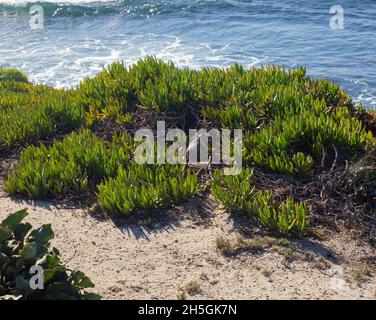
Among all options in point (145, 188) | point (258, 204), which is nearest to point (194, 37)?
point (145, 188)

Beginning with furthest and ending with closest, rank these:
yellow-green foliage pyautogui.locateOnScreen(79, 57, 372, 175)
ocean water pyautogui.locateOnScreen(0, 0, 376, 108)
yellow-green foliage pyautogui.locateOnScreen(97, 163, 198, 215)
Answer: ocean water pyautogui.locateOnScreen(0, 0, 376, 108) → yellow-green foliage pyautogui.locateOnScreen(79, 57, 372, 175) → yellow-green foliage pyautogui.locateOnScreen(97, 163, 198, 215)

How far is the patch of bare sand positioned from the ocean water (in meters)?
8.56

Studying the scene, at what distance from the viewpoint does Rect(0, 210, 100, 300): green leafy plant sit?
4.05 m

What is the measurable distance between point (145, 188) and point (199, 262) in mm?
1357

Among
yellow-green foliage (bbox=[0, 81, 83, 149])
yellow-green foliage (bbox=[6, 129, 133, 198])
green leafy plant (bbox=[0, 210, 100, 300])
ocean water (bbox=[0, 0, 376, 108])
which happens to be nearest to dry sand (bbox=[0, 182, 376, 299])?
yellow-green foliage (bbox=[6, 129, 133, 198])

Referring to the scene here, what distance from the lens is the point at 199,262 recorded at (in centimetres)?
533

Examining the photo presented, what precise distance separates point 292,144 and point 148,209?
2036 mm

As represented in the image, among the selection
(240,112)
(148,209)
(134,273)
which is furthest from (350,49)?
(134,273)

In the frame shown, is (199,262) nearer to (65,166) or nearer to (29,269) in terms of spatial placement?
(29,269)

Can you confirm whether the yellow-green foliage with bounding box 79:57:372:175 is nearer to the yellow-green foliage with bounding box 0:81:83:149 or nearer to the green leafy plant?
the yellow-green foliage with bounding box 0:81:83:149

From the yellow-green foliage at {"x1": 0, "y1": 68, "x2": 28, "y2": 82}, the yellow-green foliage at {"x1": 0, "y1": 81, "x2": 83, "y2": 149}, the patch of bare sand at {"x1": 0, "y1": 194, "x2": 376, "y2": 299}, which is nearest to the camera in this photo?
the patch of bare sand at {"x1": 0, "y1": 194, "x2": 376, "y2": 299}

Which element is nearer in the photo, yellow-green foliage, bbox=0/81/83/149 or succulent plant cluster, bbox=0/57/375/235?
succulent plant cluster, bbox=0/57/375/235

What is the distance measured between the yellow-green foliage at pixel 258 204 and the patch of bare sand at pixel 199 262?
0.18 m

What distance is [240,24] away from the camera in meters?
21.5
